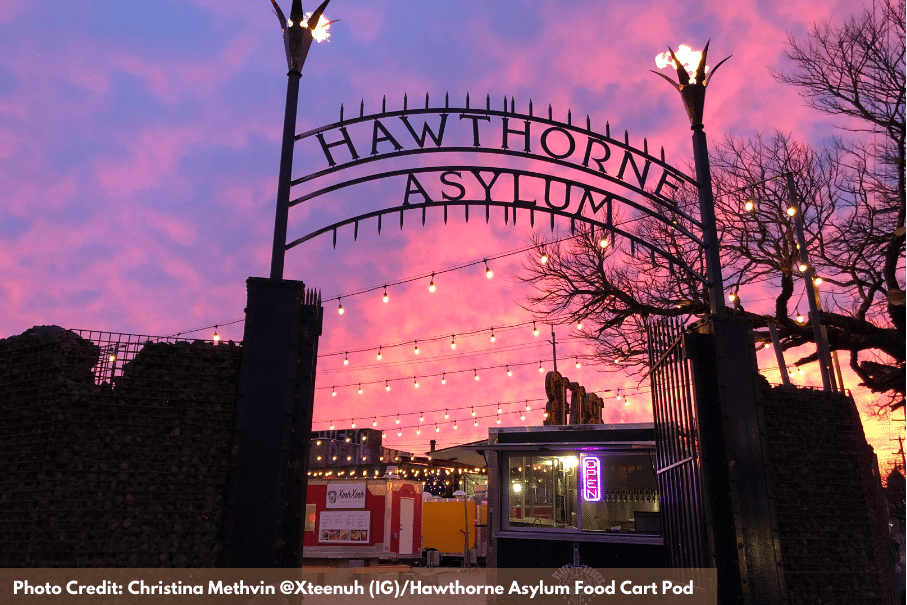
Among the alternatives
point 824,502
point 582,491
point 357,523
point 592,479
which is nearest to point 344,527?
point 357,523

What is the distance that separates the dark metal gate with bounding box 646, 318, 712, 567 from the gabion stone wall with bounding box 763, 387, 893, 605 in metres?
0.66

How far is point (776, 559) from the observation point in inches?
223

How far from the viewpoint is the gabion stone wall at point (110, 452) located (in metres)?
4.71

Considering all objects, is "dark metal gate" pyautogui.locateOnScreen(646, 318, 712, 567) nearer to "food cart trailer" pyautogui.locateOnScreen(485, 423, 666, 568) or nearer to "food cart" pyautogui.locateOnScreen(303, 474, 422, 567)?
"food cart trailer" pyautogui.locateOnScreen(485, 423, 666, 568)

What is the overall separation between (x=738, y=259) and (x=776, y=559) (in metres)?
12.0

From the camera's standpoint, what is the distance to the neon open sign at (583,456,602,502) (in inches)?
489

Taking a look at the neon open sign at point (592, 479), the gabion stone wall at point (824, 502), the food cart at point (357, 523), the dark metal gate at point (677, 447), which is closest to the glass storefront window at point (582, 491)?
the neon open sign at point (592, 479)

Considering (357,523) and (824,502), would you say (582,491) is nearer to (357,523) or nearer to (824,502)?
(824,502)

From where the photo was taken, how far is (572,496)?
12.6 m

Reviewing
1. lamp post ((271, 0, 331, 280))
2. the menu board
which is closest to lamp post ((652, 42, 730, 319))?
lamp post ((271, 0, 331, 280))

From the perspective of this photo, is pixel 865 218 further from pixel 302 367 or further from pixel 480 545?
pixel 480 545

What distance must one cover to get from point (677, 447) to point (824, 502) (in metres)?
1.29

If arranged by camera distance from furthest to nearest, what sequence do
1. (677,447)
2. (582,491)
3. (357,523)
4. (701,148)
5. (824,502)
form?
(357,523), (582,491), (701,148), (677,447), (824,502)

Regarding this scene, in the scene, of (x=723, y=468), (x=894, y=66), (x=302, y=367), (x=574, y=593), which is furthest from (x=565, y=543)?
(x=894, y=66)
